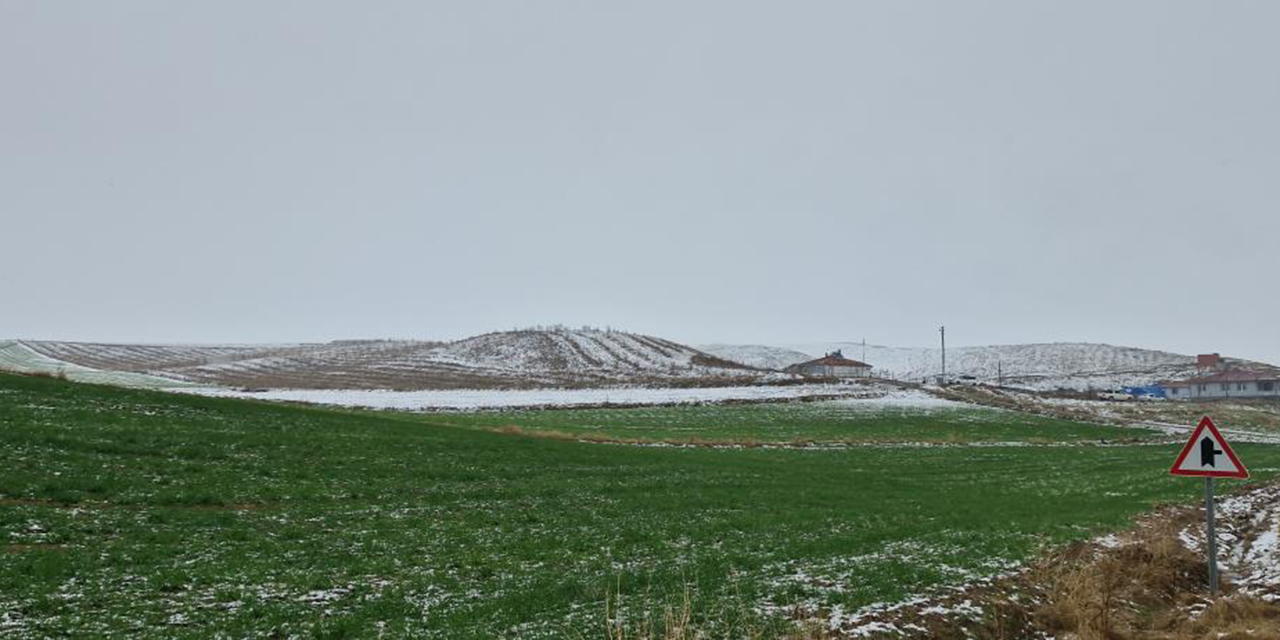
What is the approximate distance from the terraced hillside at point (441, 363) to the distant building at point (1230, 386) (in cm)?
9472

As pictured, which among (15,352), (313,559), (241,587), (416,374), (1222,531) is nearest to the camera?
(241,587)

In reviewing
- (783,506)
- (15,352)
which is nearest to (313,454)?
(783,506)

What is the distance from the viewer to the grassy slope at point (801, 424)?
57.2 m

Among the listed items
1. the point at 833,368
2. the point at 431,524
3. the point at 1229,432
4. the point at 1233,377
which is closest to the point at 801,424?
the point at 1229,432

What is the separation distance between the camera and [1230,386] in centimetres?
14662

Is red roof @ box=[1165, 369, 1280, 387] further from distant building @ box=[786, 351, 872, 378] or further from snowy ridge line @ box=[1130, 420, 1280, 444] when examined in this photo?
snowy ridge line @ box=[1130, 420, 1280, 444]

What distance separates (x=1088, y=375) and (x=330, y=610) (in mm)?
208261

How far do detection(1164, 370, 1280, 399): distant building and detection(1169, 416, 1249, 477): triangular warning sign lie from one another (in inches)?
6542

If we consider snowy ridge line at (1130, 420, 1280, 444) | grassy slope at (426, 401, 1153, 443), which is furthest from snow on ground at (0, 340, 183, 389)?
snowy ridge line at (1130, 420, 1280, 444)

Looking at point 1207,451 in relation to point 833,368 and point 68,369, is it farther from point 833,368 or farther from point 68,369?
point 833,368

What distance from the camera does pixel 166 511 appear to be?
1905 centimetres

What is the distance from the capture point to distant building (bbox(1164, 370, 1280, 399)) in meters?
143

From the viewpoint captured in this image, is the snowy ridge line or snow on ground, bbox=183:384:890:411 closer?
the snowy ridge line

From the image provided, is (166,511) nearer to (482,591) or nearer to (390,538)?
(390,538)
